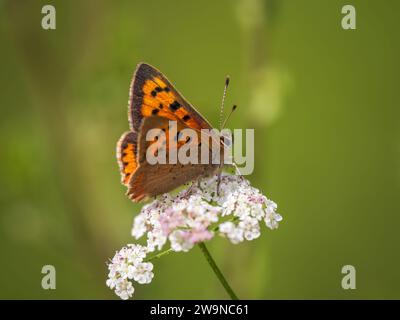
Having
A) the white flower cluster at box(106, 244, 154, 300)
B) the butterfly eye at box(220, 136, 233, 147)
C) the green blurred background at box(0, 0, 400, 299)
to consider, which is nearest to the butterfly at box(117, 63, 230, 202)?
the butterfly eye at box(220, 136, 233, 147)

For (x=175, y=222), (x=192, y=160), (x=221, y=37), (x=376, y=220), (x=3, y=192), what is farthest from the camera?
(x=221, y=37)

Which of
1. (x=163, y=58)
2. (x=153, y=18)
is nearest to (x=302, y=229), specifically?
(x=163, y=58)

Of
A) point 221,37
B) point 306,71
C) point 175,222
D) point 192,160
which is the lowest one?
point 175,222

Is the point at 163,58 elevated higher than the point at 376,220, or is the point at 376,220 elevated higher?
the point at 163,58

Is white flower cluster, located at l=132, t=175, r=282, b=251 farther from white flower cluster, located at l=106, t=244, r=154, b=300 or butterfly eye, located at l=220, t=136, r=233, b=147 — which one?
butterfly eye, located at l=220, t=136, r=233, b=147

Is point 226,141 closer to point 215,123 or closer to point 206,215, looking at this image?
point 215,123

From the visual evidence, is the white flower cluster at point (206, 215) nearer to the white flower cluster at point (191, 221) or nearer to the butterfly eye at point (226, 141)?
the white flower cluster at point (191, 221)

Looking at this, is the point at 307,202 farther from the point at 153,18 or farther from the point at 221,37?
the point at 153,18
